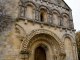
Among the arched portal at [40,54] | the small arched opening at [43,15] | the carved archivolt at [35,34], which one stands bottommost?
the arched portal at [40,54]

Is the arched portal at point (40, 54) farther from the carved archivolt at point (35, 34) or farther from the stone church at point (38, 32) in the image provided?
the carved archivolt at point (35, 34)

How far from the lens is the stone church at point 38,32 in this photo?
8.31m

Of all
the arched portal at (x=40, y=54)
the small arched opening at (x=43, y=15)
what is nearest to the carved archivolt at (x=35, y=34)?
the small arched opening at (x=43, y=15)

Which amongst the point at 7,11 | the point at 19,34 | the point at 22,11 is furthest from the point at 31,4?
the point at 19,34

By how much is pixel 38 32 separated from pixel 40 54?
210 centimetres

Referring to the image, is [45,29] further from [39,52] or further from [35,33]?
[39,52]

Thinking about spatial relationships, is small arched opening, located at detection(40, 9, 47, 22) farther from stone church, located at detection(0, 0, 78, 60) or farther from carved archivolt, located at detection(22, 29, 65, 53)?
carved archivolt, located at detection(22, 29, 65, 53)

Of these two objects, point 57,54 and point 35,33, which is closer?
point 35,33

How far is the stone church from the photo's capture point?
831 centimetres

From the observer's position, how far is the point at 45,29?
397 inches

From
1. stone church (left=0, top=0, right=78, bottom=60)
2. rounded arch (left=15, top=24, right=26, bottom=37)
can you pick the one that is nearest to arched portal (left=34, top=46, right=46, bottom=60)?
stone church (left=0, top=0, right=78, bottom=60)

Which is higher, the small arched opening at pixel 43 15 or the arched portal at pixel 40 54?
the small arched opening at pixel 43 15

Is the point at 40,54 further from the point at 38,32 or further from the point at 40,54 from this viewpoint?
the point at 38,32

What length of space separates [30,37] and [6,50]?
207cm
